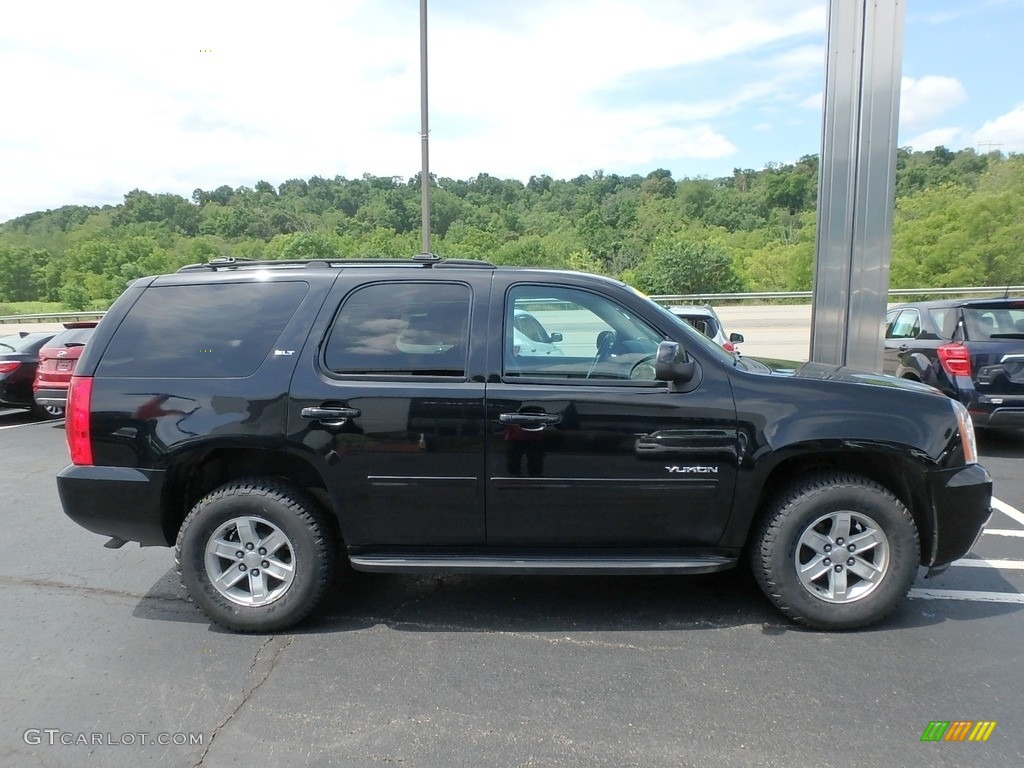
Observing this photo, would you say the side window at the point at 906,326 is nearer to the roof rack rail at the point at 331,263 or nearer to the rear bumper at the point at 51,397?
the roof rack rail at the point at 331,263

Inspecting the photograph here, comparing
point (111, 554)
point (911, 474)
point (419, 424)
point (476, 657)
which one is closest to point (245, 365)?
point (419, 424)

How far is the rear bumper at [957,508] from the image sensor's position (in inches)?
146

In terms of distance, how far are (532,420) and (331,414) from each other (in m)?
1.02

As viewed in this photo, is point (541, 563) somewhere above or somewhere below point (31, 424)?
above

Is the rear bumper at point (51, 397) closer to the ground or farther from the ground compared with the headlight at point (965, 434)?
closer to the ground

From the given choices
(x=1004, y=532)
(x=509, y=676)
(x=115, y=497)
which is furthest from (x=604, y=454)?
(x=1004, y=532)

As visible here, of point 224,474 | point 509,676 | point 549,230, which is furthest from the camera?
point 549,230

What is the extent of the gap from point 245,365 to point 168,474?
70 centimetres

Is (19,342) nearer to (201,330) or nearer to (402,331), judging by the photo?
(201,330)

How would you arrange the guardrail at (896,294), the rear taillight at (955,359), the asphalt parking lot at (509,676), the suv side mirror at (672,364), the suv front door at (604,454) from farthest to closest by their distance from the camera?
the guardrail at (896,294) < the rear taillight at (955,359) < the suv front door at (604,454) < the suv side mirror at (672,364) < the asphalt parking lot at (509,676)

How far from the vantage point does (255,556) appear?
3869mm

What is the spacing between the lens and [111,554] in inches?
201

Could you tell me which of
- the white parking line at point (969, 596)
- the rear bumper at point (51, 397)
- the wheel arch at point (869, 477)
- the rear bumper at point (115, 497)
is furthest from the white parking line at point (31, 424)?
the white parking line at point (969, 596)

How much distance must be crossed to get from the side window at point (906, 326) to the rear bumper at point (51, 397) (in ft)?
35.4
